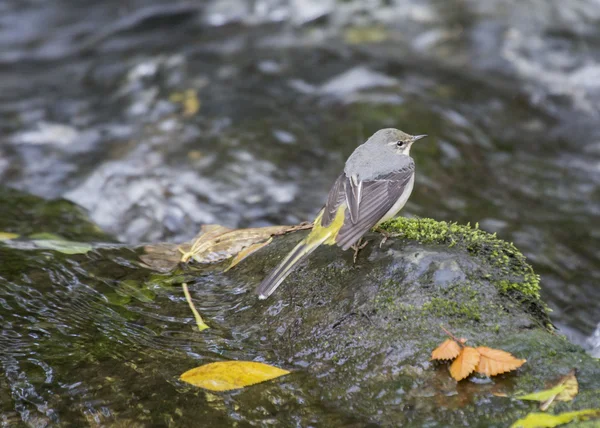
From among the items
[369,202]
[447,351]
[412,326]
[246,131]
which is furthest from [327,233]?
[246,131]

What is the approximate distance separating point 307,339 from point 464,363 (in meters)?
0.99

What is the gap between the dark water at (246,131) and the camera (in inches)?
177

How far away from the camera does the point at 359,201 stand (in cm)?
455

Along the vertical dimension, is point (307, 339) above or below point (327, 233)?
below

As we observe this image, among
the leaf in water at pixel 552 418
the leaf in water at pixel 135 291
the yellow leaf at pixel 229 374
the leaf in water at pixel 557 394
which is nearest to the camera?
the leaf in water at pixel 552 418

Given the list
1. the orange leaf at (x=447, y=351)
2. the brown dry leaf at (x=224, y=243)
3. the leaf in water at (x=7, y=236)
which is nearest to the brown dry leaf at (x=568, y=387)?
the orange leaf at (x=447, y=351)

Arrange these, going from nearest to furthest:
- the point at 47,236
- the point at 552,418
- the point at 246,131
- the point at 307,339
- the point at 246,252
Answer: the point at 552,418 → the point at 307,339 → the point at 246,252 → the point at 47,236 → the point at 246,131

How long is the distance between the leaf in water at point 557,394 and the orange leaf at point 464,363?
271mm

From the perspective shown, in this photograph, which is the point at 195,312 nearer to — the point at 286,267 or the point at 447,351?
the point at 286,267

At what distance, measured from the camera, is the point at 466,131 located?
9938 millimetres

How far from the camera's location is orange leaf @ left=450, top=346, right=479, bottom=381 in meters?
3.46

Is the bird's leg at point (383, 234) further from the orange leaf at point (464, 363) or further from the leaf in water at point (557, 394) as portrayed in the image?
the leaf in water at point (557, 394)

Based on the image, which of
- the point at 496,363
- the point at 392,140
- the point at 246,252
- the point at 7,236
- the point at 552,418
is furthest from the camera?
the point at 7,236

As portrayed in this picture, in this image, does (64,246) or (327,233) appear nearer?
(327,233)
